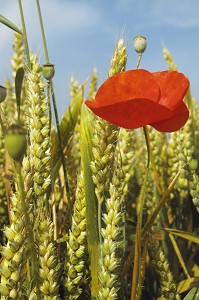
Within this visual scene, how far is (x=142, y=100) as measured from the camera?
25.9 inches

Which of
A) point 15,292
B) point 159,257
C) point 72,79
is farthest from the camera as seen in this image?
point 72,79

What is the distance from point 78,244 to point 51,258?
9cm

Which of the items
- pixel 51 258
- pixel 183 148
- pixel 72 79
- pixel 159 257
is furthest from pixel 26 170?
pixel 72 79

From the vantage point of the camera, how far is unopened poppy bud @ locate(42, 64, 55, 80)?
792 millimetres

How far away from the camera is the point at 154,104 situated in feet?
2.16

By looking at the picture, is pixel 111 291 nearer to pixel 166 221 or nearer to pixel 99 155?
pixel 99 155

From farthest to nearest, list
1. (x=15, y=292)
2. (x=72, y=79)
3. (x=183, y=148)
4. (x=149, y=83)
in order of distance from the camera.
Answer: (x=72, y=79) → (x=183, y=148) → (x=149, y=83) → (x=15, y=292)

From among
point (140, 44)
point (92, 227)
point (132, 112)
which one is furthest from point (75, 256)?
point (140, 44)

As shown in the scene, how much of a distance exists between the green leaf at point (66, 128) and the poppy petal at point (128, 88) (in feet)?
0.95

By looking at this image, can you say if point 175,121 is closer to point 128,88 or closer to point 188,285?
point 128,88

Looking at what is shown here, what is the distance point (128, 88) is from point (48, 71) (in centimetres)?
16

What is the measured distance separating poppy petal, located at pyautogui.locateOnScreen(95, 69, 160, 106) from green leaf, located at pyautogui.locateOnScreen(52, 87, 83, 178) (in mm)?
289

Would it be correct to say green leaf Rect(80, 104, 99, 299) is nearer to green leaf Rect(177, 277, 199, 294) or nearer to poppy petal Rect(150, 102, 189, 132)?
poppy petal Rect(150, 102, 189, 132)

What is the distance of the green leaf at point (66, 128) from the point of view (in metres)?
0.97
